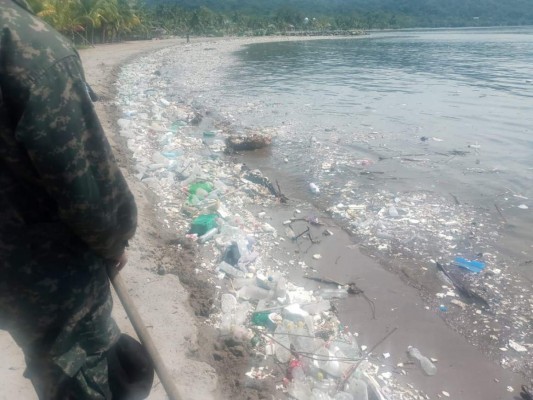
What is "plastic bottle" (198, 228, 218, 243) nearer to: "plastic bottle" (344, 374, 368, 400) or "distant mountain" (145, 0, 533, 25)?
"plastic bottle" (344, 374, 368, 400)

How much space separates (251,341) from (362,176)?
213 inches

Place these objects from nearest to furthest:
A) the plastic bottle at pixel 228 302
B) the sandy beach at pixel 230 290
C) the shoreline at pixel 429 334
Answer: the sandy beach at pixel 230 290 < the shoreline at pixel 429 334 < the plastic bottle at pixel 228 302

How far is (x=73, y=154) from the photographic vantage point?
4.47ft

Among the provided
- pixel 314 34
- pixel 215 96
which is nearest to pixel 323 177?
pixel 215 96

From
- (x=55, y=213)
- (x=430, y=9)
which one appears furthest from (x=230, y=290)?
(x=430, y=9)

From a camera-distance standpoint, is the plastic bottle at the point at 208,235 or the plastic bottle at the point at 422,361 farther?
the plastic bottle at the point at 208,235

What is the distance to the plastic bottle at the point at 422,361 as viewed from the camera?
377cm

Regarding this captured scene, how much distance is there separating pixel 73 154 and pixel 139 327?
88 cm

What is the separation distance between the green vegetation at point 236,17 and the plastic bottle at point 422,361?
26.5m

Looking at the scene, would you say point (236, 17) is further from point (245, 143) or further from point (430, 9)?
point (430, 9)

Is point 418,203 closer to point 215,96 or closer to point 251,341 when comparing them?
point 251,341

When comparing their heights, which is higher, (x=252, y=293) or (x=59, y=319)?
(x=59, y=319)

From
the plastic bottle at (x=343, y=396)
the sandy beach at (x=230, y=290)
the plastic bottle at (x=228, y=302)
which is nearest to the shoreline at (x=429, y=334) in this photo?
the sandy beach at (x=230, y=290)

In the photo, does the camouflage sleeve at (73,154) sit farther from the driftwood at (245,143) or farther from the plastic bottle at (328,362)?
the driftwood at (245,143)
